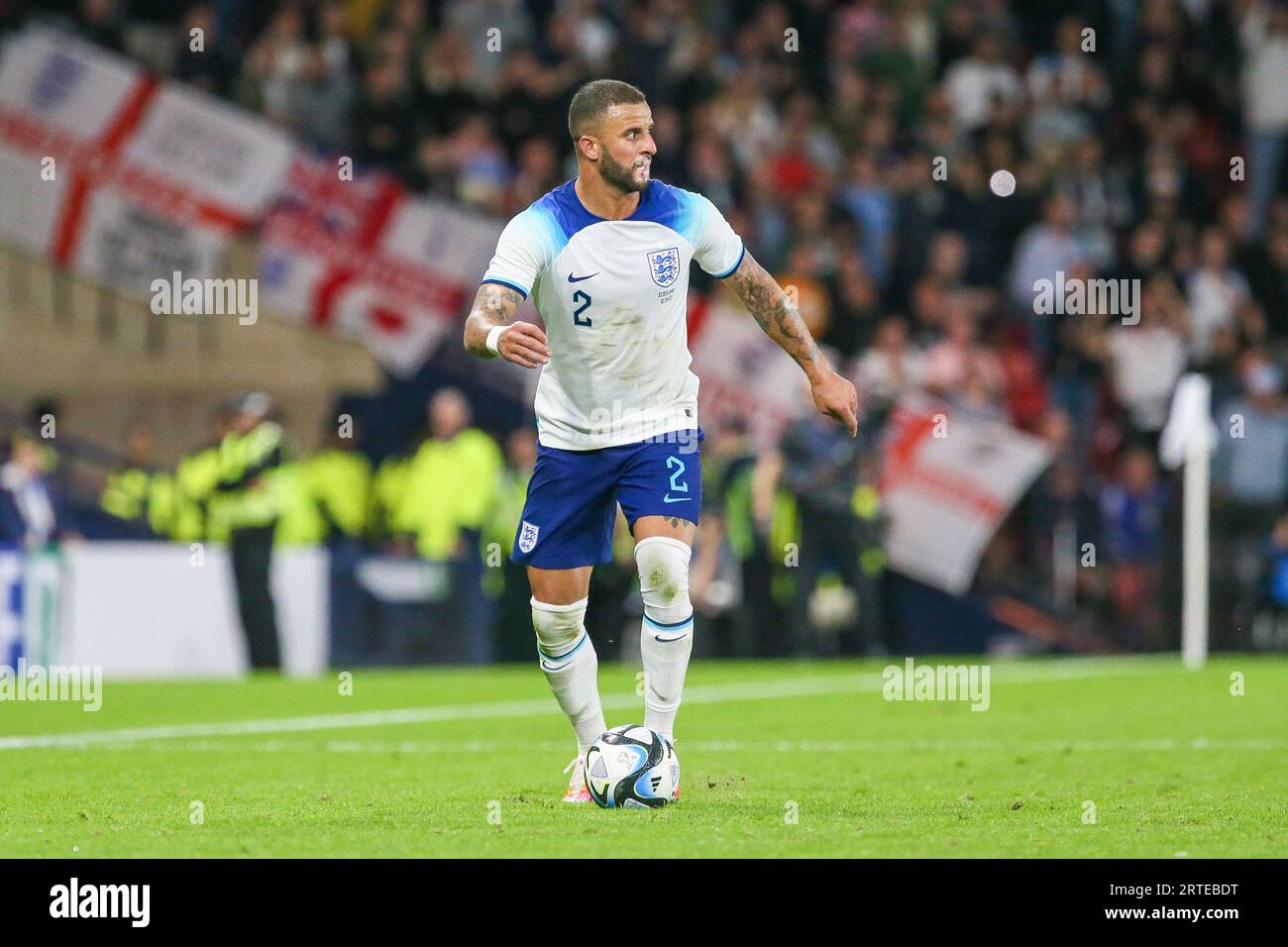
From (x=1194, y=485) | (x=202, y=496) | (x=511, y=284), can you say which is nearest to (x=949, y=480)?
(x=1194, y=485)

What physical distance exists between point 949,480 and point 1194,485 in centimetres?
188

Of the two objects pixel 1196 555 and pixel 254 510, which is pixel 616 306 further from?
pixel 1196 555

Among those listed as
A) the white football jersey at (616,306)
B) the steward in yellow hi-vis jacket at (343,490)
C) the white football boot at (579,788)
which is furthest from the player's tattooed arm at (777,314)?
the steward in yellow hi-vis jacket at (343,490)

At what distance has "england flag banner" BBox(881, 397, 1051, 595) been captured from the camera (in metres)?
18.6

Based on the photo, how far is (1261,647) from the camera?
18688mm

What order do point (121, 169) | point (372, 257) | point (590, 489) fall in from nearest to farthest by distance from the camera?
point (590, 489) < point (121, 169) < point (372, 257)

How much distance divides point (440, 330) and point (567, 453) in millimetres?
11241

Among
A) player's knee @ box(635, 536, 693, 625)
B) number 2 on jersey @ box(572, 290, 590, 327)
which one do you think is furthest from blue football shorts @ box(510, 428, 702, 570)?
number 2 on jersey @ box(572, 290, 590, 327)

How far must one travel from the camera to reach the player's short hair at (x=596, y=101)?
26.2ft

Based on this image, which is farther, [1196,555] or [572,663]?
[1196,555]

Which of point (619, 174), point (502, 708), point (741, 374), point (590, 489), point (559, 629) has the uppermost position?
point (741, 374)

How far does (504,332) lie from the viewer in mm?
7277
